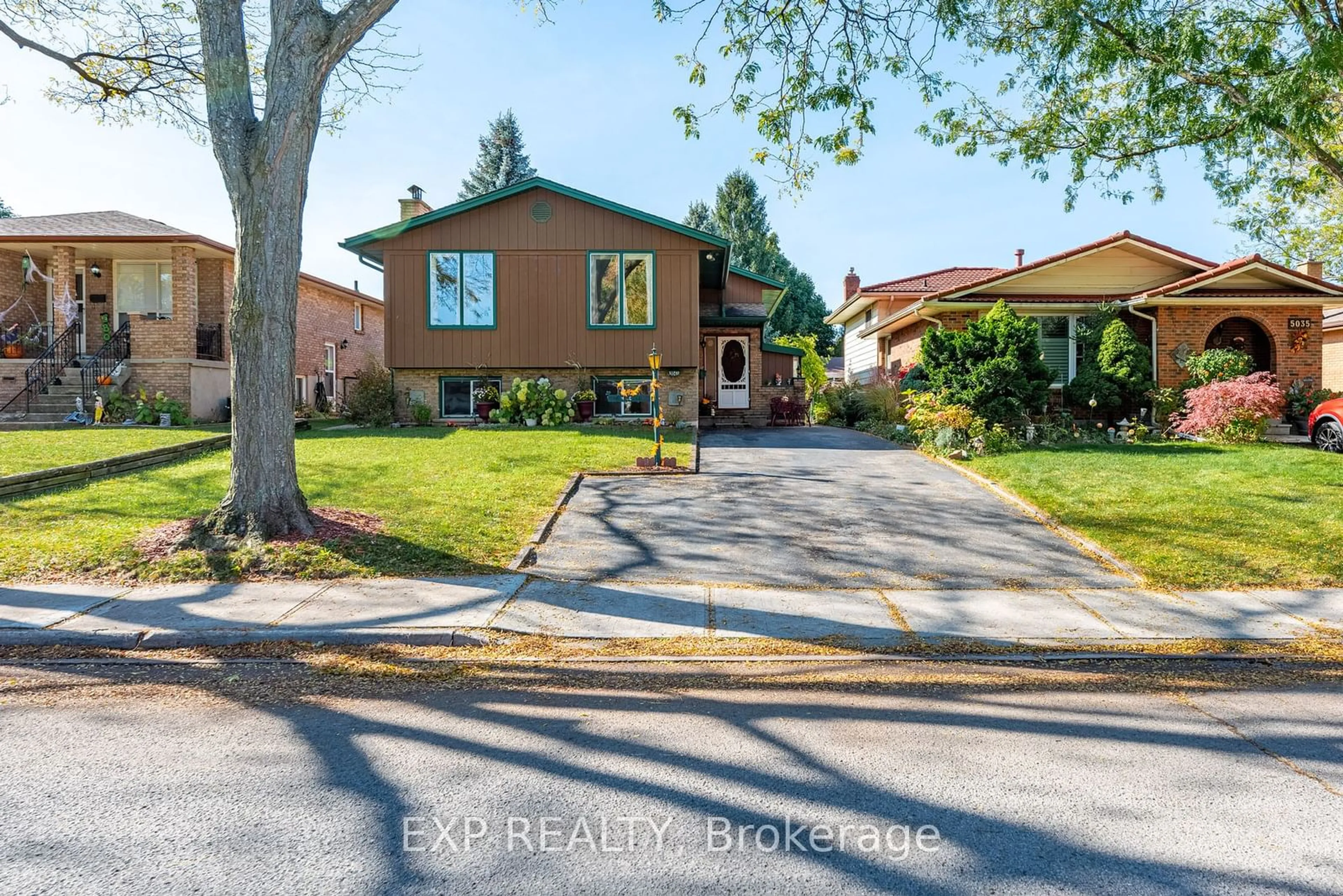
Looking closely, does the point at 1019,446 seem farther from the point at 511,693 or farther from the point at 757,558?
the point at 511,693

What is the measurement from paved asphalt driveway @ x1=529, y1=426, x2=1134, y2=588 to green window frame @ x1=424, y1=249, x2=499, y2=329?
8118mm

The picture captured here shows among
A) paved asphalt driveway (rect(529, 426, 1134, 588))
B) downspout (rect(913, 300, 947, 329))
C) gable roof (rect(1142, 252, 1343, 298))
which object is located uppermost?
gable roof (rect(1142, 252, 1343, 298))

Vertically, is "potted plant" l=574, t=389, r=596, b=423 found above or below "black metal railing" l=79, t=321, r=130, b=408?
below

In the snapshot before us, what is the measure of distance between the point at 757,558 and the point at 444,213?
13.5 m

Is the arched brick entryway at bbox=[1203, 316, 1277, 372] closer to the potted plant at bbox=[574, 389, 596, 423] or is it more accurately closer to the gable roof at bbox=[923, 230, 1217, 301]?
the gable roof at bbox=[923, 230, 1217, 301]

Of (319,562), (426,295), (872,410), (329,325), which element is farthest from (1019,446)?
(329,325)

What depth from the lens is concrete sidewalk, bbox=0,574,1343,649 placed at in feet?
17.9

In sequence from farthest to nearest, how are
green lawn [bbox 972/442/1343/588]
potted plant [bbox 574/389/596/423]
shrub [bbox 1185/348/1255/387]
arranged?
potted plant [bbox 574/389/596/423] < shrub [bbox 1185/348/1255/387] < green lawn [bbox 972/442/1343/588]

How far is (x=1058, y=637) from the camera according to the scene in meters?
5.55

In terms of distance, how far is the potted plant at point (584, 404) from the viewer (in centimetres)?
1806

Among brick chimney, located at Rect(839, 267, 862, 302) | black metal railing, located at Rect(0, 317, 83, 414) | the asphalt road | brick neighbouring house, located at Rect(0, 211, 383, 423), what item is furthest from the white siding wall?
the asphalt road

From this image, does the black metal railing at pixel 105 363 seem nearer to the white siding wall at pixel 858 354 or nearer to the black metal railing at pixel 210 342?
the black metal railing at pixel 210 342

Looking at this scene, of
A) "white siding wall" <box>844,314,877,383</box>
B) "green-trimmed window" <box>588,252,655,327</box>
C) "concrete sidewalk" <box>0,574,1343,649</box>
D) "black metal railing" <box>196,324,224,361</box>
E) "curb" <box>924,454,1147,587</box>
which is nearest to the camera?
"concrete sidewalk" <box>0,574,1343,649</box>

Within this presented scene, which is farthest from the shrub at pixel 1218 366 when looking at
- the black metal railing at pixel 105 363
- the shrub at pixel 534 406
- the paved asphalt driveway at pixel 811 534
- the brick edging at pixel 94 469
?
the black metal railing at pixel 105 363
